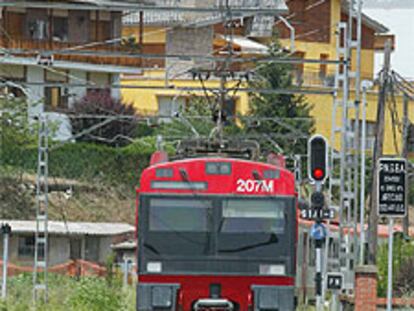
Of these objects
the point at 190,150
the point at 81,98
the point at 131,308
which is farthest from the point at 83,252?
the point at 190,150

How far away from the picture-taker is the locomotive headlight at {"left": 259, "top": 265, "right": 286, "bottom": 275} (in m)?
24.0

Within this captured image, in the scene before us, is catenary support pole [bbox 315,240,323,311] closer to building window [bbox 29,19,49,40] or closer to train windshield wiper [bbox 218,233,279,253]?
train windshield wiper [bbox 218,233,279,253]

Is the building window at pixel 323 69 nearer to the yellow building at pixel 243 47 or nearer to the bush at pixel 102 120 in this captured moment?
the yellow building at pixel 243 47

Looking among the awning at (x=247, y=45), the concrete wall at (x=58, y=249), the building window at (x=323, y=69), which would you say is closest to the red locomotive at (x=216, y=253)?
the concrete wall at (x=58, y=249)

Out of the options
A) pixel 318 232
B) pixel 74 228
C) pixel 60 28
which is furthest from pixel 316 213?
pixel 60 28

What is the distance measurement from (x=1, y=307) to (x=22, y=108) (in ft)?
85.8

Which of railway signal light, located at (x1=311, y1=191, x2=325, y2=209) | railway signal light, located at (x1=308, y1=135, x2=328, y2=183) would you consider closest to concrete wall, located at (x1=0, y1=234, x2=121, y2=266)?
railway signal light, located at (x1=311, y1=191, x2=325, y2=209)

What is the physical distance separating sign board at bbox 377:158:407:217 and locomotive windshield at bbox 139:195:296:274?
2113 millimetres

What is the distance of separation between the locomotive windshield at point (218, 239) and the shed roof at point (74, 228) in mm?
24493

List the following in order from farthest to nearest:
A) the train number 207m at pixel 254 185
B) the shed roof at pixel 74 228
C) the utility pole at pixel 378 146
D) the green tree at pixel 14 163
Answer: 1. the green tree at pixel 14 163
2. the shed roof at pixel 74 228
3. the utility pole at pixel 378 146
4. the train number 207m at pixel 254 185

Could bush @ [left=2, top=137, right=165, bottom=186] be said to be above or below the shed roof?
above

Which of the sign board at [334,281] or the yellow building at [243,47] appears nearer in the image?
the sign board at [334,281]

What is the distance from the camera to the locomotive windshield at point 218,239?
78.6 feet

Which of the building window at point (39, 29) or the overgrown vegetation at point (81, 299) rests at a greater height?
the building window at point (39, 29)
